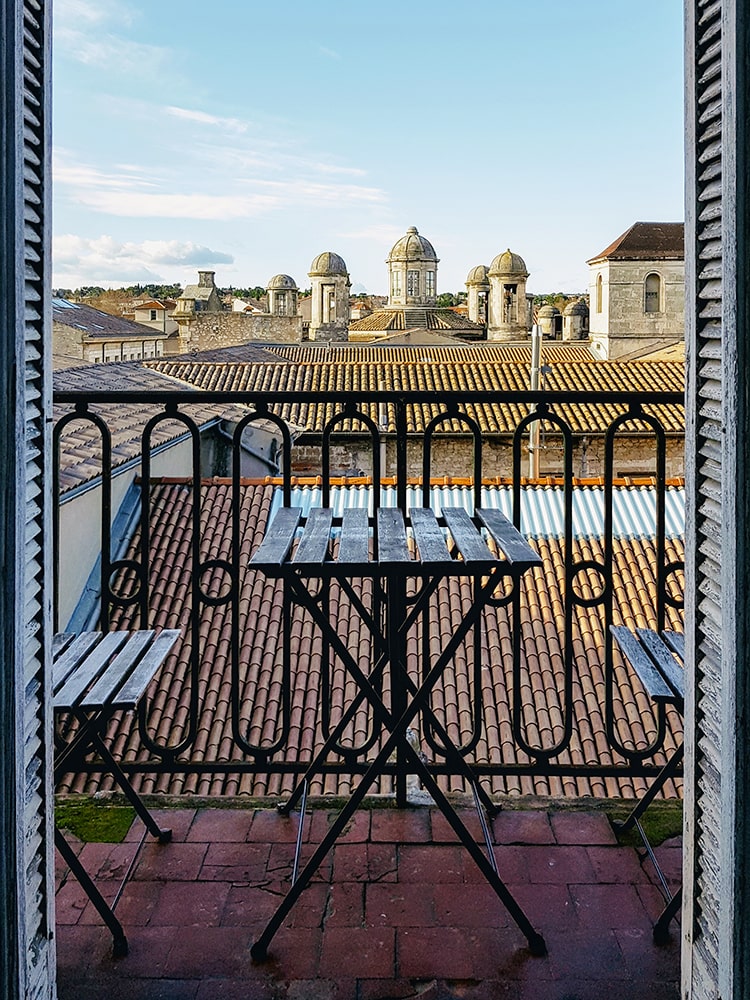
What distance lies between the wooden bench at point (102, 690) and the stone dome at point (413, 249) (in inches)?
2119

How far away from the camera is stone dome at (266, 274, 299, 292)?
175 ft

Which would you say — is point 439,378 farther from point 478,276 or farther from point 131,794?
point 478,276

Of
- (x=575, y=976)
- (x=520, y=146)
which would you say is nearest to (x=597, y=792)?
(x=575, y=976)

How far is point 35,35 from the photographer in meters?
1.62

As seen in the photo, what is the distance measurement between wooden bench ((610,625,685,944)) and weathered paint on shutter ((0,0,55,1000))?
1435mm

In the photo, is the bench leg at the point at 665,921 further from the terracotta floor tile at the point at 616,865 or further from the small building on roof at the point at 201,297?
the small building on roof at the point at 201,297

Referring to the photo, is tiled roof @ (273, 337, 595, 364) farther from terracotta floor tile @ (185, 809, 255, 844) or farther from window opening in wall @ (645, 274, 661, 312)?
terracotta floor tile @ (185, 809, 255, 844)

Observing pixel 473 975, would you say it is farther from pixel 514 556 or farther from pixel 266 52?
pixel 266 52

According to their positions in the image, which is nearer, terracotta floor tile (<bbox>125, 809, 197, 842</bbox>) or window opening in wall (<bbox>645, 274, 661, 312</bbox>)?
terracotta floor tile (<bbox>125, 809, 197, 842</bbox>)

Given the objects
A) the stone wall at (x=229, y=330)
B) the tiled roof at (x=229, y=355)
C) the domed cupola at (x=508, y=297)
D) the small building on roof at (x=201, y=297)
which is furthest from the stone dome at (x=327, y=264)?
the tiled roof at (x=229, y=355)

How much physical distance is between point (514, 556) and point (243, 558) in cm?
960

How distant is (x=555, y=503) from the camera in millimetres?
12500

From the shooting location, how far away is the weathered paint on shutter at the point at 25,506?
1492 mm

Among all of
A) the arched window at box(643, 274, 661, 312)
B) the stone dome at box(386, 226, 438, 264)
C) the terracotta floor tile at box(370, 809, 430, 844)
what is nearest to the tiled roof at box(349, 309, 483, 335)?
the stone dome at box(386, 226, 438, 264)
